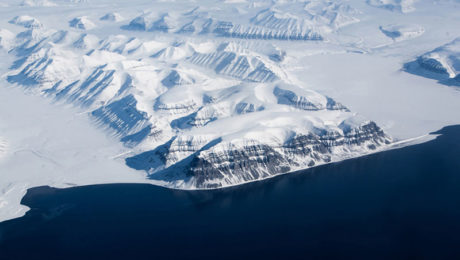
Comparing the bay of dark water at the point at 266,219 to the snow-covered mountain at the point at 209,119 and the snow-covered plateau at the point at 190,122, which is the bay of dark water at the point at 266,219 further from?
the snow-covered mountain at the point at 209,119

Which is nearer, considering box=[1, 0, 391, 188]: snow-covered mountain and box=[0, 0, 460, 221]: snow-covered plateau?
box=[1, 0, 391, 188]: snow-covered mountain

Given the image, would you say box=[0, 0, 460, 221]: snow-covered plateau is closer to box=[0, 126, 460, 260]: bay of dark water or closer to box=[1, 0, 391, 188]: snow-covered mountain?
box=[1, 0, 391, 188]: snow-covered mountain

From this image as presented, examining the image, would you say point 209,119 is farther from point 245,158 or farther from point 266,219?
point 266,219

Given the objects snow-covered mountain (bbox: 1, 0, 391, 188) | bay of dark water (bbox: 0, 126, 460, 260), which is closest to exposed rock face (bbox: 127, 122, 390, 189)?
snow-covered mountain (bbox: 1, 0, 391, 188)

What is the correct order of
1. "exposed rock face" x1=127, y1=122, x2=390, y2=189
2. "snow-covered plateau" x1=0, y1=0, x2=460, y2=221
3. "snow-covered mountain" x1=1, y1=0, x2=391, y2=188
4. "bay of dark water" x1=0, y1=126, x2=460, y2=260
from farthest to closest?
"snow-covered plateau" x1=0, y1=0, x2=460, y2=221
"snow-covered mountain" x1=1, y1=0, x2=391, y2=188
"exposed rock face" x1=127, y1=122, x2=390, y2=189
"bay of dark water" x1=0, y1=126, x2=460, y2=260

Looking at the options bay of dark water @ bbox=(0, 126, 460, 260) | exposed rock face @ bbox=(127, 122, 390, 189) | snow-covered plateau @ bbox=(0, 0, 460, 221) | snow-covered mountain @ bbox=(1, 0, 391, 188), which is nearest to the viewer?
bay of dark water @ bbox=(0, 126, 460, 260)

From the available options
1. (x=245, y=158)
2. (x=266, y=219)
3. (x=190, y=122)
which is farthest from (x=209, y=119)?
(x=266, y=219)

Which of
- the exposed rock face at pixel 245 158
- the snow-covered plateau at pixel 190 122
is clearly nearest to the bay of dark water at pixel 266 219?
the exposed rock face at pixel 245 158

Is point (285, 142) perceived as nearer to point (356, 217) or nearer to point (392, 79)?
point (356, 217)

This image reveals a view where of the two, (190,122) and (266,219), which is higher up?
(266,219)
